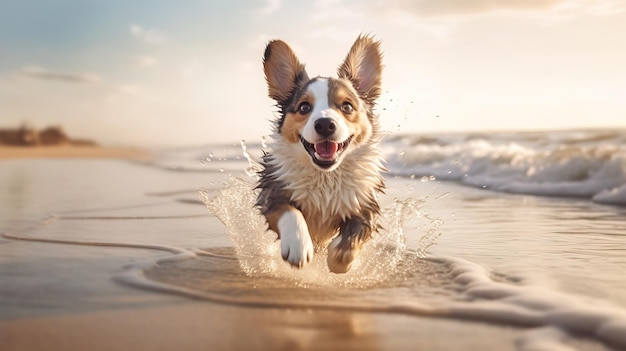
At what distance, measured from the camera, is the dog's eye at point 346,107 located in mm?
4297

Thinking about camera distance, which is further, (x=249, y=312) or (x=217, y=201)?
(x=217, y=201)

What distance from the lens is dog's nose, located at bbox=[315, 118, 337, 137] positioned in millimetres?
3982

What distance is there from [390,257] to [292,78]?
1407 millimetres

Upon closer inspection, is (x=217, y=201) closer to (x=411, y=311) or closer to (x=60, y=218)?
(x=60, y=218)

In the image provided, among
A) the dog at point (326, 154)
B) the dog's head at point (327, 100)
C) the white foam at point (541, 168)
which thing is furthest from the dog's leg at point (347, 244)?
the white foam at point (541, 168)

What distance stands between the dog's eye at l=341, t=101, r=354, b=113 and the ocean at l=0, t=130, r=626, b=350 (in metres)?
0.62

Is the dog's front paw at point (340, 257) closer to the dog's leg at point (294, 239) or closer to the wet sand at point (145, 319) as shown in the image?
the dog's leg at point (294, 239)

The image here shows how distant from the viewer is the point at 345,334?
2855 mm

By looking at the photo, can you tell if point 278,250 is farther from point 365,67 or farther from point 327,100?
point 365,67

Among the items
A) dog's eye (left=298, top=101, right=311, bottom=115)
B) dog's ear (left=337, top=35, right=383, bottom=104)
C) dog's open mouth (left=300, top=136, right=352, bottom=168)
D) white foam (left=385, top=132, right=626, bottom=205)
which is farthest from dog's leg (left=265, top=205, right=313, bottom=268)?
white foam (left=385, top=132, right=626, bottom=205)

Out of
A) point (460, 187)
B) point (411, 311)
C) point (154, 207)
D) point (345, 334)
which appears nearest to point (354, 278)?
point (411, 311)

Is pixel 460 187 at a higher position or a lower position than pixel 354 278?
higher

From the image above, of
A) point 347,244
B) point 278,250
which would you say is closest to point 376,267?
point 347,244

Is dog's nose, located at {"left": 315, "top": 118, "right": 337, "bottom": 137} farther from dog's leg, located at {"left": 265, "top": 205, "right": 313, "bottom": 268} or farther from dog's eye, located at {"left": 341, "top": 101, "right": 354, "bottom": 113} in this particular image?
dog's leg, located at {"left": 265, "top": 205, "right": 313, "bottom": 268}
